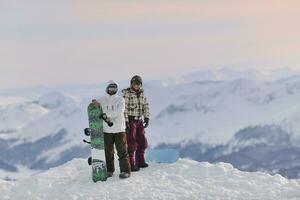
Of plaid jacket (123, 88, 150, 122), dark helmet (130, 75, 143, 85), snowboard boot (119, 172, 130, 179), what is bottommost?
snowboard boot (119, 172, 130, 179)

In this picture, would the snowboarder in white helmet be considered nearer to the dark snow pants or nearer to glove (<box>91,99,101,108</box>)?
the dark snow pants

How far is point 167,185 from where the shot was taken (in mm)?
19594

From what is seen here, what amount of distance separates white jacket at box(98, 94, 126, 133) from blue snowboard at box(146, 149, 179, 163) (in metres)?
3.11

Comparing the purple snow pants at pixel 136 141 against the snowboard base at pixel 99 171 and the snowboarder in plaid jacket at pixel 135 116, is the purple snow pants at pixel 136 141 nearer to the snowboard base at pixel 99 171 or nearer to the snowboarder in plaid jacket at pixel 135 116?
the snowboarder in plaid jacket at pixel 135 116

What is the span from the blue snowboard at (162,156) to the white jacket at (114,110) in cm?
311

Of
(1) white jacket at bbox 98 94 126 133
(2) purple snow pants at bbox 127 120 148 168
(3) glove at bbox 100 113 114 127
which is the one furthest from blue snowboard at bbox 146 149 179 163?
(3) glove at bbox 100 113 114 127

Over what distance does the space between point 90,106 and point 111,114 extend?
741mm

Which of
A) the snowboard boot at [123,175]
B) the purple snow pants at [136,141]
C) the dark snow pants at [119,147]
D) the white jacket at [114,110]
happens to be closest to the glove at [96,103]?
the white jacket at [114,110]

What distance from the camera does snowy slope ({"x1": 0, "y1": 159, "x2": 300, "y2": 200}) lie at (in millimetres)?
18453

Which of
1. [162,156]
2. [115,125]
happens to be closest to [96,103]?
[115,125]

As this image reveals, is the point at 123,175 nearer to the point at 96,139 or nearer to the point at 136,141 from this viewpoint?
the point at 96,139

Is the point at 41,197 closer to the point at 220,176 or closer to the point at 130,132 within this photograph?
the point at 130,132

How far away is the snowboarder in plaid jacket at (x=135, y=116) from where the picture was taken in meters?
21.6

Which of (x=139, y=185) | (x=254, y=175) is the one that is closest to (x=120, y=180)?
(x=139, y=185)
